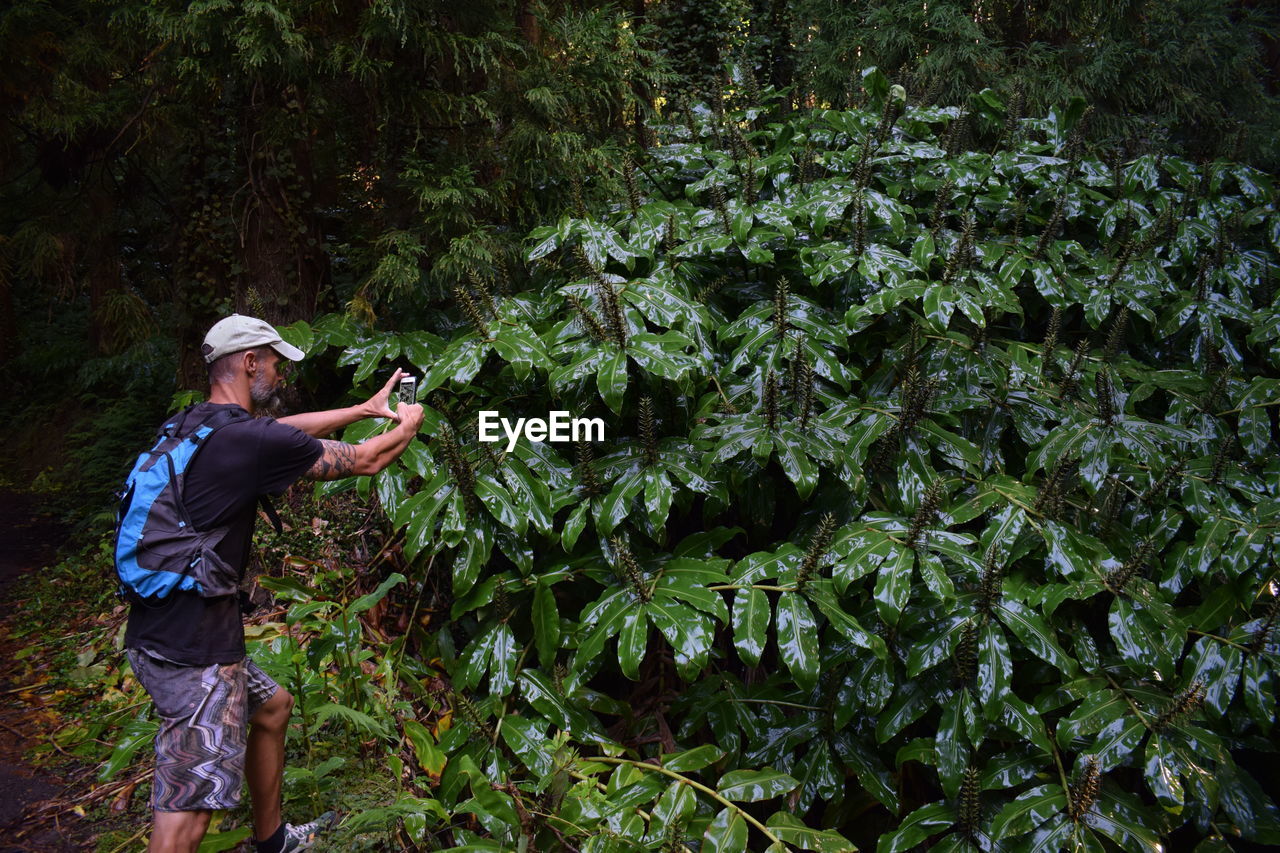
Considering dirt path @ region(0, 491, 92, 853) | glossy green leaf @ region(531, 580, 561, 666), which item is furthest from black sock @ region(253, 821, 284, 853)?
glossy green leaf @ region(531, 580, 561, 666)

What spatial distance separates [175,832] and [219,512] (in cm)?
96

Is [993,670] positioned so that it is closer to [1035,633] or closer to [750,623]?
[1035,633]

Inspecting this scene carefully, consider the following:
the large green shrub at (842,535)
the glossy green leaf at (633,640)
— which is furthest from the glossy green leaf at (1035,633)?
the glossy green leaf at (633,640)

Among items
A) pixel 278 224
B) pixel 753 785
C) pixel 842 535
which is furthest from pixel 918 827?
pixel 278 224

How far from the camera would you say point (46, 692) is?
4.03 meters

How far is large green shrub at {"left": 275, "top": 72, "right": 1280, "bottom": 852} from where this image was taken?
9.71 ft

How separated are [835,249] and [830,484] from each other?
1186 mm

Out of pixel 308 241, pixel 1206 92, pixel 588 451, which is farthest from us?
pixel 1206 92

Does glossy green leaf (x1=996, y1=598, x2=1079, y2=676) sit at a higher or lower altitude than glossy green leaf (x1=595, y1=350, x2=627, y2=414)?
lower

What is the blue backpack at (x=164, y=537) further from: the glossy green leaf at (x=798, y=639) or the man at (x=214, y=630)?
the glossy green leaf at (x=798, y=639)

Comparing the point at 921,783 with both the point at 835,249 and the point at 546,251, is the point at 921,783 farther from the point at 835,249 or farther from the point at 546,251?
the point at 546,251

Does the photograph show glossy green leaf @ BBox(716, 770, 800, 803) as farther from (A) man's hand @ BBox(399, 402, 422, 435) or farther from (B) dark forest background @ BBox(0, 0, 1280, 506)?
(B) dark forest background @ BBox(0, 0, 1280, 506)

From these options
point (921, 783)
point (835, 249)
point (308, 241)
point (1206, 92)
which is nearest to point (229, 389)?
point (308, 241)

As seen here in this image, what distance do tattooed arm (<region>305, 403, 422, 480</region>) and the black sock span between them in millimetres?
1269
